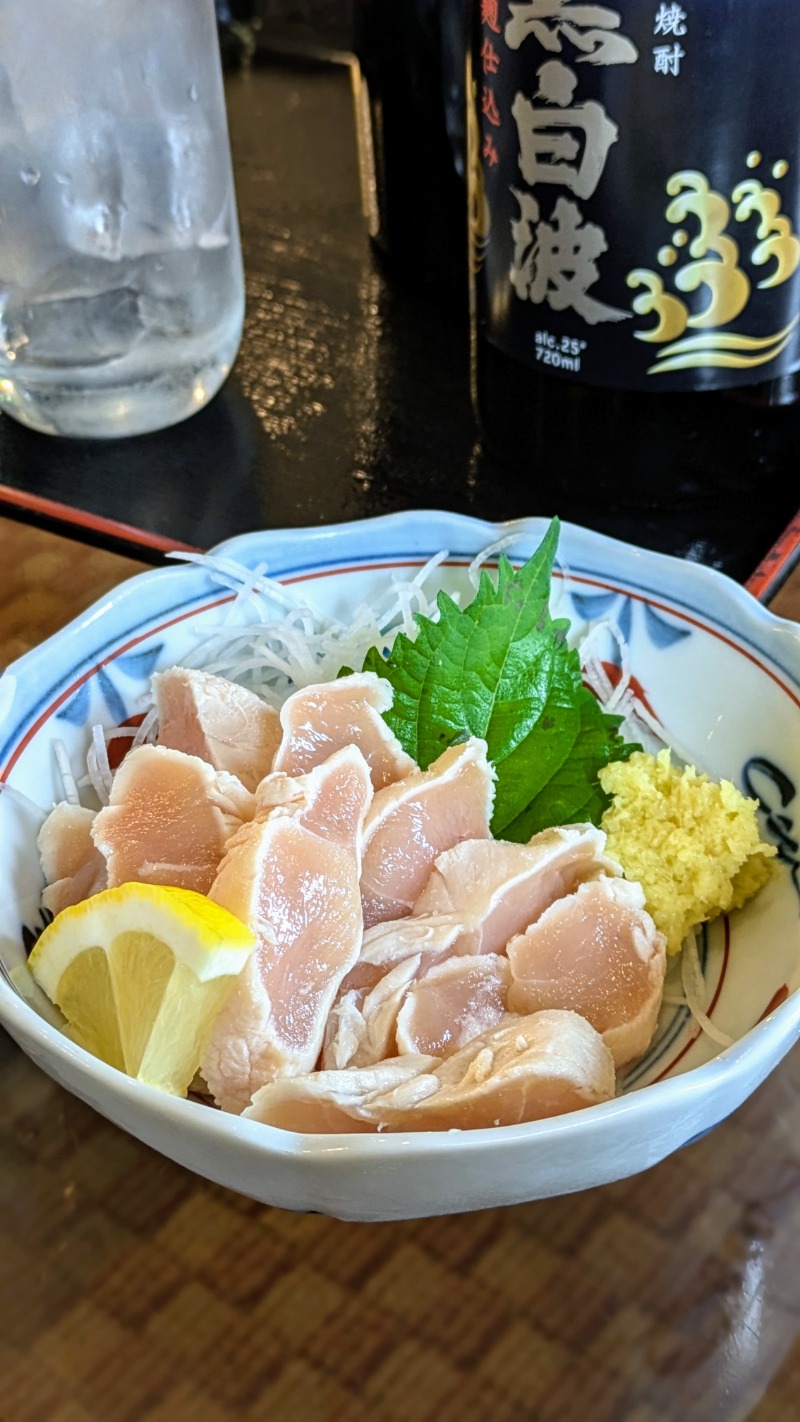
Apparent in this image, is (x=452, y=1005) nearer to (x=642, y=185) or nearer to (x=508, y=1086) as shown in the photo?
(x=508, y=1086)

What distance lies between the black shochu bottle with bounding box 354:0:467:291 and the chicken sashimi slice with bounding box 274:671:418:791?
0.74 meters

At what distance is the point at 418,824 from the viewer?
70cm

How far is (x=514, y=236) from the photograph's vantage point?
2.98 ft

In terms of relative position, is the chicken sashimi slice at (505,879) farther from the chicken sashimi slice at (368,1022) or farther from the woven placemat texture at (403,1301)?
the woven placemat texture at (403,1301)

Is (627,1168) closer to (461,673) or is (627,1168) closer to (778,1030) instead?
(778,1030)

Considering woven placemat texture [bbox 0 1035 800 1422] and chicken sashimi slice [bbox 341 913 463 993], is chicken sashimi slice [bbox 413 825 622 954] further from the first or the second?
woven placemat texture [bbox 0 1035 800 1422]

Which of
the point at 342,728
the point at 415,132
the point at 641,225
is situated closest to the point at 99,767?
the point at 342,728

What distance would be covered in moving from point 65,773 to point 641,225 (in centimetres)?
54

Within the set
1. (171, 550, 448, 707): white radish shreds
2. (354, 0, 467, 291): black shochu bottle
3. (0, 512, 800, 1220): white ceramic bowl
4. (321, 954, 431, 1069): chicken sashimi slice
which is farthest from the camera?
(354, 0, 467, 291): black shochu bottle

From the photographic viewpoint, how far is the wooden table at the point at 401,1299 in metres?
0.50

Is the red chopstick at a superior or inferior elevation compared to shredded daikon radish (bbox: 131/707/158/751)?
inferior


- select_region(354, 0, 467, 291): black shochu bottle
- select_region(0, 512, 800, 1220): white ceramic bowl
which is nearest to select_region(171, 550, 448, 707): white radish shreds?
select_region(0, 512, 800, 1220): white ceramic bowl

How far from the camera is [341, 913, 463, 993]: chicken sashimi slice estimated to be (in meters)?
0.64

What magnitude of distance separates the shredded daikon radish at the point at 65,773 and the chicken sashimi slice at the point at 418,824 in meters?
0.18
